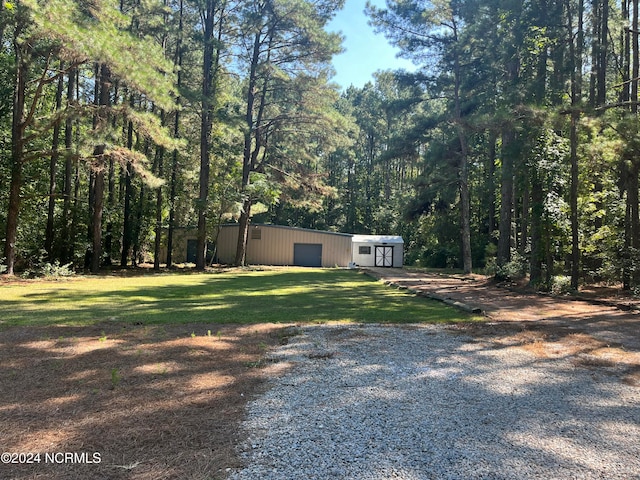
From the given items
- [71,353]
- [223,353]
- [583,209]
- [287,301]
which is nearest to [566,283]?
[583,209]

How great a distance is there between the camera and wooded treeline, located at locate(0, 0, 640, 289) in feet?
40.5

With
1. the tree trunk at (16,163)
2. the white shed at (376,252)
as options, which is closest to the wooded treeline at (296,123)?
the tree trunk at (16,163)

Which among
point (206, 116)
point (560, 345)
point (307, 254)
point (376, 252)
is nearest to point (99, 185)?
point (206, 116)

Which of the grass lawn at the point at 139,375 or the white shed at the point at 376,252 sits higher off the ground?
the white shed at the point at 376,252

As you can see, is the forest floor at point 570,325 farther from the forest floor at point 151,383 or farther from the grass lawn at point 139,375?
the grass lawn at point 139,375

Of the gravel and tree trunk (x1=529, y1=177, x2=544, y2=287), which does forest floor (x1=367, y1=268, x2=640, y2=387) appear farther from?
tree trunk (x1=529, y1=177, x2=544, y2=287)

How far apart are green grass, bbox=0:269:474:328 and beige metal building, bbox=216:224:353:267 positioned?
15676 millimetres

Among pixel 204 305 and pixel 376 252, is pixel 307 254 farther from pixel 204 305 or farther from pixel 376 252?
pixel 204 305

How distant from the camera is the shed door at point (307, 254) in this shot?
2959 centimetres

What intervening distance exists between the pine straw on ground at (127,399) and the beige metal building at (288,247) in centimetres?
2323

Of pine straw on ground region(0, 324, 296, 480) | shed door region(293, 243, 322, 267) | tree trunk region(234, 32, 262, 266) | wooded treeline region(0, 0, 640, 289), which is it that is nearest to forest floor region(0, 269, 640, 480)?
pine straw on ground region(0, 324, 296, 480)

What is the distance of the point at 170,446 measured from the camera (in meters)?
2.82

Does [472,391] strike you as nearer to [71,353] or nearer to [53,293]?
[71,353]

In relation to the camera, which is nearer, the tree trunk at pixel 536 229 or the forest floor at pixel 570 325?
the forest floor at pixel 570 325
